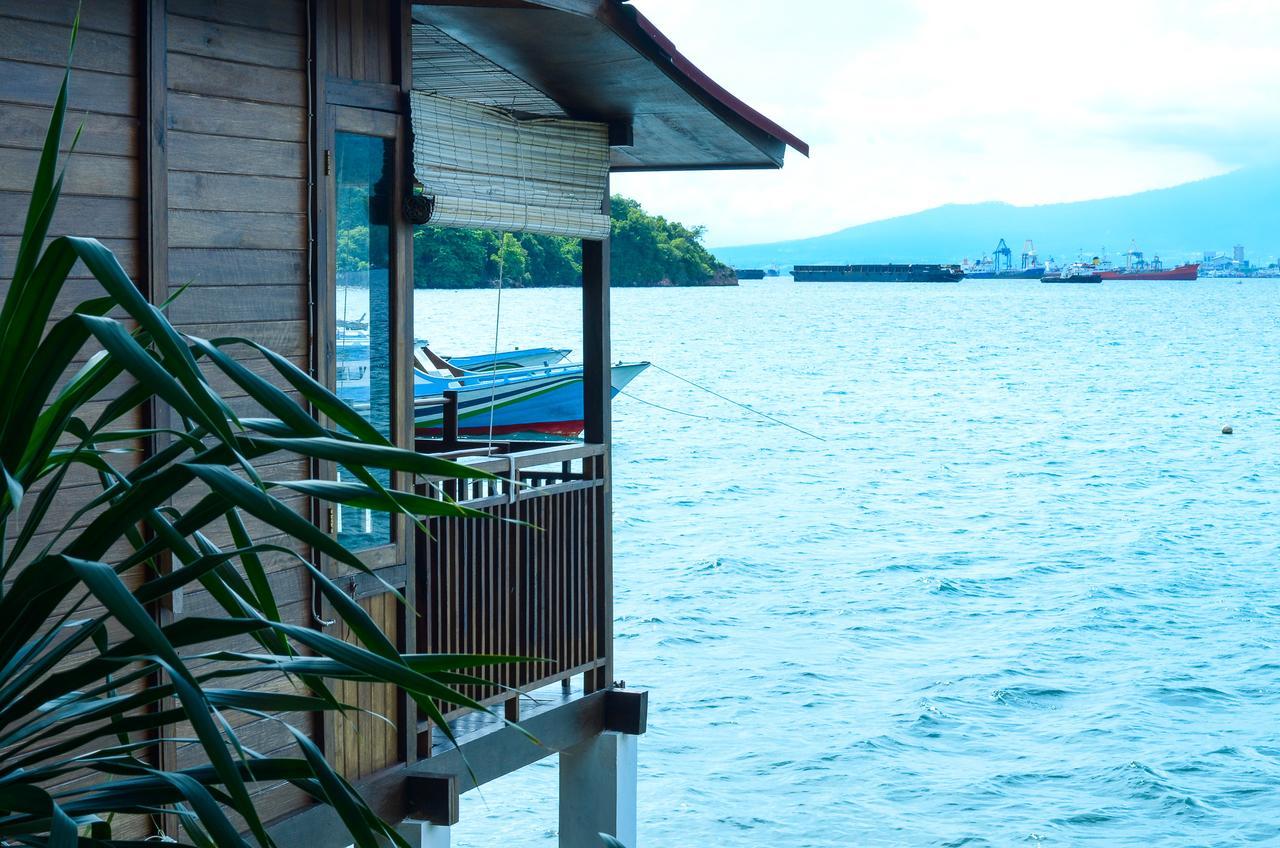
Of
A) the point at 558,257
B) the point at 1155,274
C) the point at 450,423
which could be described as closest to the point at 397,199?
the point at 450,423

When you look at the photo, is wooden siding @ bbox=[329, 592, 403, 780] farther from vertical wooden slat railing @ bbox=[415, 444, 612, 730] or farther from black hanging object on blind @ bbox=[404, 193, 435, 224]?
black hanging object on blind @ bbox=[404, 193, 435, 224]

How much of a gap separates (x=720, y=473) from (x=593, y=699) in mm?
30471

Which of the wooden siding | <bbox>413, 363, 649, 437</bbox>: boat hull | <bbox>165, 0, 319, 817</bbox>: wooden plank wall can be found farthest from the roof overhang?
<bbox>413, 363, 649, 437</bbox>: boat hull

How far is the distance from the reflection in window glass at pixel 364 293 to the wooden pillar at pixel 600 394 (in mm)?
1403

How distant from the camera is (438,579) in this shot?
5.60m

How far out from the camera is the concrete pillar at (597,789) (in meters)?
7.06

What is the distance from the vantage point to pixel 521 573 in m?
6.24

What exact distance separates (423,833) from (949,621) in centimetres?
1764

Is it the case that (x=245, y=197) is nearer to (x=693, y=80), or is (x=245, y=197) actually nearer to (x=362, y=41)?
(x=362, y=41)

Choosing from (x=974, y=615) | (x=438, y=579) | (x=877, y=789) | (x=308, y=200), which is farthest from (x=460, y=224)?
(x=974, y=615)

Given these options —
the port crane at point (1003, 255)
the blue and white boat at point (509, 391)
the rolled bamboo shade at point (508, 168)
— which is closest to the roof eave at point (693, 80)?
the rolled bamboo shade at point (508, 168)

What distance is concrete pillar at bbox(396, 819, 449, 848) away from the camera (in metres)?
5.45

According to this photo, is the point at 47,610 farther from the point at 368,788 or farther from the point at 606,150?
the point at 606,150

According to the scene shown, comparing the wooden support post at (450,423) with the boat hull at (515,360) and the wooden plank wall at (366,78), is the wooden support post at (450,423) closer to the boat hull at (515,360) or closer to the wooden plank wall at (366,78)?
the wooden plank wall at (366,78)
